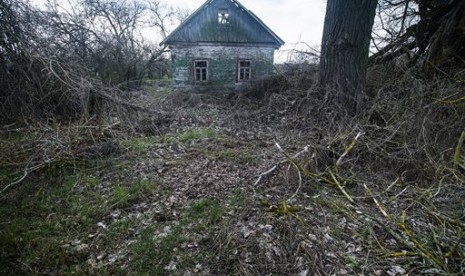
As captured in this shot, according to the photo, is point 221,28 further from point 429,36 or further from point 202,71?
point 429,36

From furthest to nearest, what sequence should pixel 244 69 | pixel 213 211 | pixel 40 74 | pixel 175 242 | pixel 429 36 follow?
pixel 244 69
pixel 429 36
pixel 40 74
pixel 213 211
pixel 175 242

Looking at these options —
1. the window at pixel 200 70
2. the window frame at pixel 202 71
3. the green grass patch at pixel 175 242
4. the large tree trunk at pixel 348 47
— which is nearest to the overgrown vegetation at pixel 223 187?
the green grass patch at pixel 175 242

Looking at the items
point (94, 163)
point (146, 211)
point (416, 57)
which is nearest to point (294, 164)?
point (146, 211)

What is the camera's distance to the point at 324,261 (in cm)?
221

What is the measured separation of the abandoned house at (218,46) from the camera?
1278cm

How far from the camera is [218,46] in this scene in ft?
43.0

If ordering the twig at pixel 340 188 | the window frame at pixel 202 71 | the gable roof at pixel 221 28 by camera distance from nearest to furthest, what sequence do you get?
the twig at pixel 340 188, the gable roof at pixel 221 28, the window frame at pixel 202 71

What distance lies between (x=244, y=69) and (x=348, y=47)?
8.71m

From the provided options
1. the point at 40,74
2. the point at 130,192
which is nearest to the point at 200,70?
the point at 40,74

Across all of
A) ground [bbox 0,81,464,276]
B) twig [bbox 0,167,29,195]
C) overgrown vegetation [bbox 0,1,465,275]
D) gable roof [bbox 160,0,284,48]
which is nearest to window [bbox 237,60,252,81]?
gable roof [bbox 160,0,284,48]

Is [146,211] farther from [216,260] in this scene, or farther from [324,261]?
[324,261]

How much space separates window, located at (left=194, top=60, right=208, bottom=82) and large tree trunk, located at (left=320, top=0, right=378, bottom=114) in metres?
8.47

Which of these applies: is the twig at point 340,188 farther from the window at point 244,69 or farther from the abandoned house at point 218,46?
the window at point 244,69

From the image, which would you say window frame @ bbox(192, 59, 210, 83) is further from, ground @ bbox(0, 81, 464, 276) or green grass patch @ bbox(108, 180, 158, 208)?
green grass patch @ bbox(108, 180, 158, 208)
